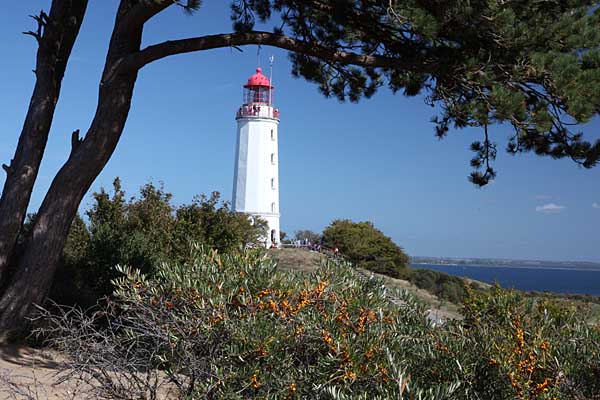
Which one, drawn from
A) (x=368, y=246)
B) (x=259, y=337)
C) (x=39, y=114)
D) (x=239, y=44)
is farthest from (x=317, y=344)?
(x=368, y=246)

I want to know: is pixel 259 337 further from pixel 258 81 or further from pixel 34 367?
pixel 258 81

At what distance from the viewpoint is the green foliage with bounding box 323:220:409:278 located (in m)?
35.4

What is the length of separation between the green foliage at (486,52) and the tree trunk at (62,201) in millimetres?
1905

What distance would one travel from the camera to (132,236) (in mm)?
12500

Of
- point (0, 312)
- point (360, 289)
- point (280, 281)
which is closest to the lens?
point (280, 281)

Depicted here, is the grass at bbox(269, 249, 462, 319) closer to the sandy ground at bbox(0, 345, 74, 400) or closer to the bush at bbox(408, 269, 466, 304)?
the sandy ground at bbox(0, 345, 74, 400)

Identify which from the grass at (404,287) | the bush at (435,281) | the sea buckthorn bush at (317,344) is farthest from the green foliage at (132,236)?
the bush at (435,281)

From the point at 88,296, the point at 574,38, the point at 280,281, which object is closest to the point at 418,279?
the point at 88,296

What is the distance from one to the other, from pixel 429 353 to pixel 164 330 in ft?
5.54

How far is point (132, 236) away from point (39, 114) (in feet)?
13.4

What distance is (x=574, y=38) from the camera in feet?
23.2

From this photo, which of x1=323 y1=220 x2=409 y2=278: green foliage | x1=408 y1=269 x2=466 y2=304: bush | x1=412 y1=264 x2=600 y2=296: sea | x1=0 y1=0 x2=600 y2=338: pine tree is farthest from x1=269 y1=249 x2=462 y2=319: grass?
x1=323 y1=220 x2=409 y2=278: green foliage

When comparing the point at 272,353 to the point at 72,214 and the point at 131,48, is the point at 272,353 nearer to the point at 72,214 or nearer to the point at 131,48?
the point at 72,214

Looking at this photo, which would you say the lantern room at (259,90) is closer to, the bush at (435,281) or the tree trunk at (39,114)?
the bush at (435,281)
